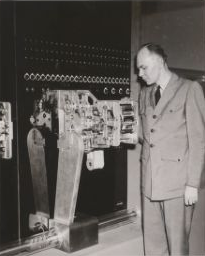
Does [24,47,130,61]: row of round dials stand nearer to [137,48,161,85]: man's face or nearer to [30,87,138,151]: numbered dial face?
[30,87,138,151]: numbered dial face

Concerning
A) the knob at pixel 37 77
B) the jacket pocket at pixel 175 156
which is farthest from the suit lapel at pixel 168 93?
the knob at pixel 37 77

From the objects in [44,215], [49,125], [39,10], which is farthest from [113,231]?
[39,10]

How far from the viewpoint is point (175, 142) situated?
2.35 metres

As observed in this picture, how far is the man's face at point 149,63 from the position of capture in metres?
2.35

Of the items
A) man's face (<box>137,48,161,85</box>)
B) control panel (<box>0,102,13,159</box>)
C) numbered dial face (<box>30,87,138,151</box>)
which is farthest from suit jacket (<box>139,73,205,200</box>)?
control panel (<box>0,102,13,159</box>)

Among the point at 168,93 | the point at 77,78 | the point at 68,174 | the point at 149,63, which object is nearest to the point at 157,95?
the point at 168,93

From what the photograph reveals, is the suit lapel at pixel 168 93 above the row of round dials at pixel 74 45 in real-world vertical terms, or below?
below

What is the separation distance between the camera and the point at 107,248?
260 centimetres

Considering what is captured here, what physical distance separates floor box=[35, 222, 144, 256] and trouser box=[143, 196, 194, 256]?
0.60 feet

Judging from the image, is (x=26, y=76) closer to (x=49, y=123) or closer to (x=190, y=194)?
(x=49, y=123)

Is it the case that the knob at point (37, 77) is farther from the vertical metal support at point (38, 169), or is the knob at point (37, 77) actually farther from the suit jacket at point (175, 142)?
the suit jacket at point (175, 142)

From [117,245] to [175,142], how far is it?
0.85 m

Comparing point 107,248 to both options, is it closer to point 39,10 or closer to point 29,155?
point 29,155

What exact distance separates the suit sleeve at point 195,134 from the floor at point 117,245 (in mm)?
736
